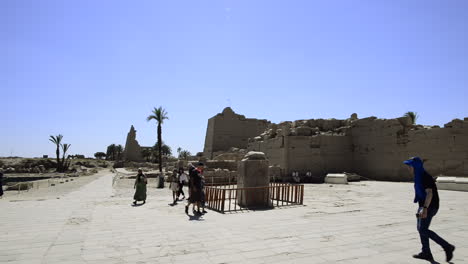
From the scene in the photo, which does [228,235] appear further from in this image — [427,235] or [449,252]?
[449,252]

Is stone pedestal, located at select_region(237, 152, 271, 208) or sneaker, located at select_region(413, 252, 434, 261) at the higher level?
stone pedestal, located at select_region(237, 152, 271, 208)

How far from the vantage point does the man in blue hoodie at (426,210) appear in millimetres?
4570

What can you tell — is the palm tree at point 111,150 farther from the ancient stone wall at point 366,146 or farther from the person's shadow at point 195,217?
the person's shadow at point 195,217

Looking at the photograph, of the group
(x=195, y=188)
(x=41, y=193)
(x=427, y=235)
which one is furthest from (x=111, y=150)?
(x=427, y=235)

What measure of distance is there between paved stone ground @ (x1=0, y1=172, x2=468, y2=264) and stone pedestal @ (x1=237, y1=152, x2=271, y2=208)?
98 cm

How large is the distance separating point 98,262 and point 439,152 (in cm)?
1682

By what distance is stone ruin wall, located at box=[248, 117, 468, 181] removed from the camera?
55.0 ft

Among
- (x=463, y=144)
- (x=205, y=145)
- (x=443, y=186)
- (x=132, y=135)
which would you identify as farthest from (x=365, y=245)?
(x=132, y=135)

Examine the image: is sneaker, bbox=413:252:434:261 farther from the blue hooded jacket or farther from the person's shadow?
the person's shadow

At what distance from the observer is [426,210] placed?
465 cm

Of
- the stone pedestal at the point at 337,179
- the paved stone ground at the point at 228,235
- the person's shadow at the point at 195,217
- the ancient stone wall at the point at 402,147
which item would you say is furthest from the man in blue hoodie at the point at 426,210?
the stone pedestal at the point at 337,179

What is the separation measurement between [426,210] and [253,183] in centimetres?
618

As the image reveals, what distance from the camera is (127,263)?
15.0ft

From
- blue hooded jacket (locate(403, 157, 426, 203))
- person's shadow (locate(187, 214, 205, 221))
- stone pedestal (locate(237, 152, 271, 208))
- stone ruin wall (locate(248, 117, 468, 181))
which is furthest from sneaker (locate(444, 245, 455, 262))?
stone ruin wall (locate(248, 117, 468, 181))
